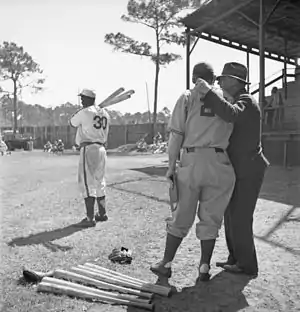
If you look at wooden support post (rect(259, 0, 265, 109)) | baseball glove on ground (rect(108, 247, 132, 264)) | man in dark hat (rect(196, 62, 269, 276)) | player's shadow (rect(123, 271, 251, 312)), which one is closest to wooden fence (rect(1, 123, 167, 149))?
wooden support post (rect(259, 0, 265, 109))

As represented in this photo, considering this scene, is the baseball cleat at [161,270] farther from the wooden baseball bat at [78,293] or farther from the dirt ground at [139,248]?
the wooden baseball bat at [78,293]

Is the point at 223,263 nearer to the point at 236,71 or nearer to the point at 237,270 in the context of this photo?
the point at 237,270

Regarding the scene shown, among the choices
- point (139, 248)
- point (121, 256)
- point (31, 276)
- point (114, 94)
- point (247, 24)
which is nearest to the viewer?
point (31, 276)

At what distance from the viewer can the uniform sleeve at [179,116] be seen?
323cm

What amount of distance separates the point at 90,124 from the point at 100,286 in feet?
8.57

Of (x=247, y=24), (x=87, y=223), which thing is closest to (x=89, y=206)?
(x=87, y=223)

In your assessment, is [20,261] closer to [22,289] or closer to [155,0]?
[22,289]

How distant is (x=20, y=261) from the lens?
388cm

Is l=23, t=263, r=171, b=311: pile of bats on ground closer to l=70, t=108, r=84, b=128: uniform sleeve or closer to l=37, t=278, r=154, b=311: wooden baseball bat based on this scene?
l=37, t=278, r=154, b=311: wooden baseball bat

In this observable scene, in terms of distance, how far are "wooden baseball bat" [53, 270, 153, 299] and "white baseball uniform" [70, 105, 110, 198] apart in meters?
2.06

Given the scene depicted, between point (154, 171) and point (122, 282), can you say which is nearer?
point (122, 282)

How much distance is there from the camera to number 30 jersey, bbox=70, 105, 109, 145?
527 cm

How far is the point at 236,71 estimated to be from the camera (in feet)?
11.1

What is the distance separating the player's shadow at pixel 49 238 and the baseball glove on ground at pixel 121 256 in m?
0.65
